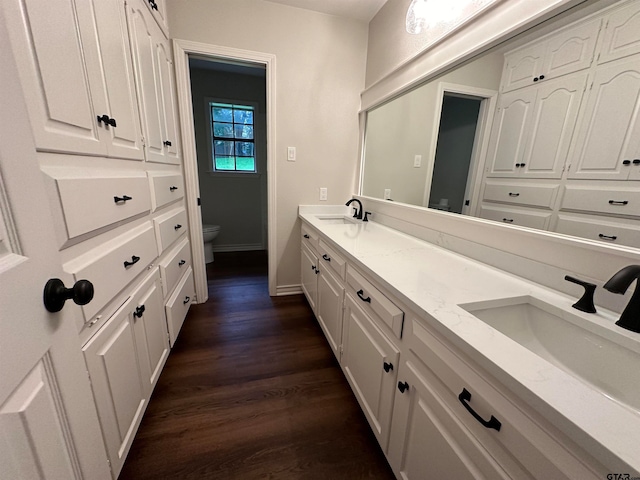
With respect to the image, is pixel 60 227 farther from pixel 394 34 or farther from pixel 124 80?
pixel 394 34

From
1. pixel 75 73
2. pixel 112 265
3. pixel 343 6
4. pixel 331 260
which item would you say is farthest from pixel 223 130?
pixel 112 265

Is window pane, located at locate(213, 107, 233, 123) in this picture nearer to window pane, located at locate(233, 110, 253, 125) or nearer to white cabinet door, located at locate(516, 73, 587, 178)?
window pane, located at locate(233, 110, 253, 125)

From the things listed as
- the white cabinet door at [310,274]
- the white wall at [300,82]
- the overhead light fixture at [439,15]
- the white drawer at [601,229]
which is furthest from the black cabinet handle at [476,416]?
the white wall at [300,82]

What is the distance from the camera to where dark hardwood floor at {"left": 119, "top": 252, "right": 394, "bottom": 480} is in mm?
1078

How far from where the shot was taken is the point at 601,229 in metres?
0.80

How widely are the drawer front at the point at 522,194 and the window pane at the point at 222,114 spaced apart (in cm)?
357

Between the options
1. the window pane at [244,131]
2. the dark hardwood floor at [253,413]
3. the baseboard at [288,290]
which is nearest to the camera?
the dark hardwood floor at [253,413]

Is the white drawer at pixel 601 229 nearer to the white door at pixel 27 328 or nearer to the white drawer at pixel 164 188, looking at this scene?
the white door at pixel 27 328

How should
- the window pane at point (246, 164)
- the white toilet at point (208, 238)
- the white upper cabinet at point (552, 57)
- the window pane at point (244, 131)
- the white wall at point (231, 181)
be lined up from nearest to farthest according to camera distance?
the white upper cabinet at point (552, 57) → the white toilet at point (208, 238) → the white wall at point (231, 181) → the window pane at point (244, 131) → the window pane at point (246, 164)

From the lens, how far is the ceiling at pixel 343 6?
1.92m

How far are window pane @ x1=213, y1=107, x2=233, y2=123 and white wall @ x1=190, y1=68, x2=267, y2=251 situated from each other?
14cm

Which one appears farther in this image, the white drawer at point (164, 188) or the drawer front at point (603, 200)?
the white drawer at point (164, 188)

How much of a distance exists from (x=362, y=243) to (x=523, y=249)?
700 mm

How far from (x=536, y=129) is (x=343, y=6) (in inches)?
71.4
